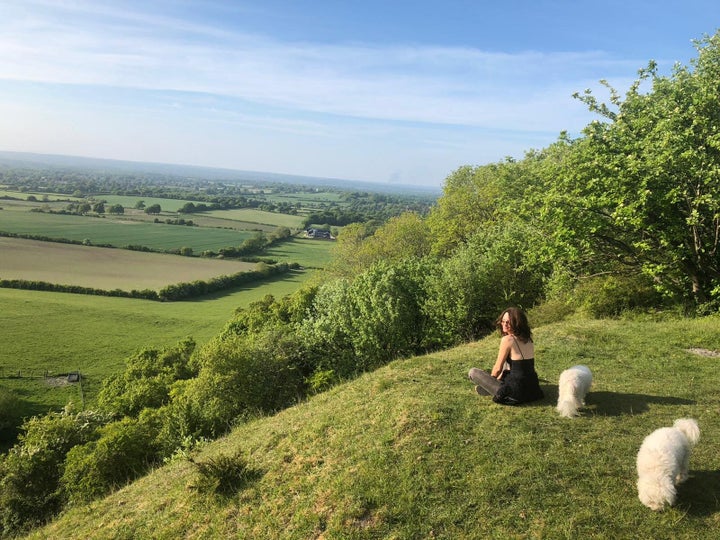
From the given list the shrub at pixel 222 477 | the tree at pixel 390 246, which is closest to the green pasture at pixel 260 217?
the tree at pixel 390 246

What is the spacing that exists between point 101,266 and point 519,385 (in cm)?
9028

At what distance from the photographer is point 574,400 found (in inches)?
372

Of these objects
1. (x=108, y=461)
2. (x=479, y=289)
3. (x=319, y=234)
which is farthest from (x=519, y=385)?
(x=319, y=234)

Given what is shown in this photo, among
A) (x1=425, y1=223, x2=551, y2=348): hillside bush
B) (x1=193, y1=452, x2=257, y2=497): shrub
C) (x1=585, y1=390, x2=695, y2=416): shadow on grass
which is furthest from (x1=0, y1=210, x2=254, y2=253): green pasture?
(x1=585, y1=390, x2=695, y2=416): shadow on grass

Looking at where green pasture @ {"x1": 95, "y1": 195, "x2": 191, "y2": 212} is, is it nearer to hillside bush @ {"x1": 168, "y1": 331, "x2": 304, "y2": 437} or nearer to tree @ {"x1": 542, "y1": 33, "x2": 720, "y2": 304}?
hillside bush @ {"x1": 168, "y1": 331, "x2": 304, "y2": 437}

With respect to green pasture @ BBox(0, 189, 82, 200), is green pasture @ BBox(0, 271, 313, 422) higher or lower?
lower

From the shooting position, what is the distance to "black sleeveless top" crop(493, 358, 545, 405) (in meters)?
9.82

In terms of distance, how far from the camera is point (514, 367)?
32.3 ft

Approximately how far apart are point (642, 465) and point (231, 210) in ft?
627

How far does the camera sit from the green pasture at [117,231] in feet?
336

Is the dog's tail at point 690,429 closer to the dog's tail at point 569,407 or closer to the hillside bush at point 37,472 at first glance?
the dog's tail at point 569,407

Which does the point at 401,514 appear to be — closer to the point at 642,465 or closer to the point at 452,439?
the point at 452,439

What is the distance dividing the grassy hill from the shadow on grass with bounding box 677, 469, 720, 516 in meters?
0.03

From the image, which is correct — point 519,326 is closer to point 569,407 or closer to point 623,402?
point 569,407
